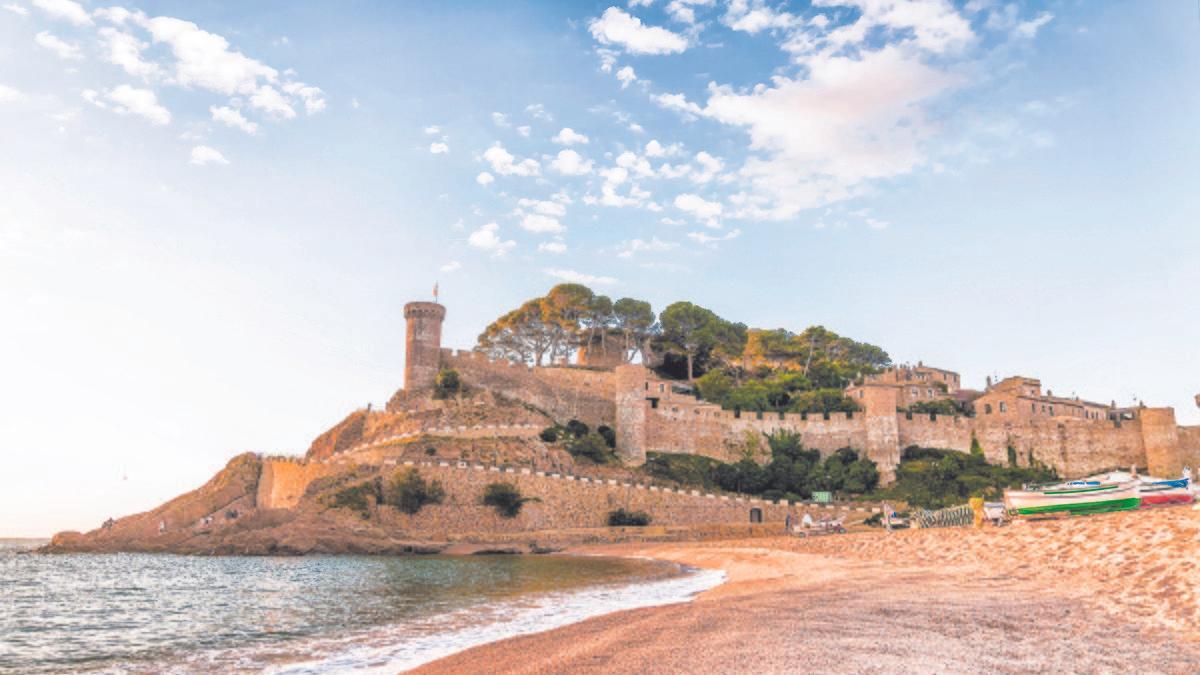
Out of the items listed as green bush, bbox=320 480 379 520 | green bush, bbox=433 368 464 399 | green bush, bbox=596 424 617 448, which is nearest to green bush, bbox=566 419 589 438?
green bush, bbox=596 424 617 448

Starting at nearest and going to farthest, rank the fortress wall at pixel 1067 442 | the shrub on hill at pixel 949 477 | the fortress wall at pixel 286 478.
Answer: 1. the fortress wall at pixel 286 478
2. the shrub on hill at pixel 949 477
3. the fortress wall at pixel 1067 442

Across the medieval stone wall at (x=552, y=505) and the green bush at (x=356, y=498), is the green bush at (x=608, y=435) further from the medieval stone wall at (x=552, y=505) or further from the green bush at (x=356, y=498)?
the green bush at (x=356, y=498)

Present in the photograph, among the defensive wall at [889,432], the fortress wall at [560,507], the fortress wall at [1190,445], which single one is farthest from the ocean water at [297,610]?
the fortress wall at [1190,445]

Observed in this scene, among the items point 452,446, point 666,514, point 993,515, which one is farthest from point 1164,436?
point 452,446

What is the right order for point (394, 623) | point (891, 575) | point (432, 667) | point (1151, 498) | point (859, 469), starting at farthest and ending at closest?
point (859, 469) < point (1151, 498) < point (891, 575) < point (394, 623) < point (432, 667)

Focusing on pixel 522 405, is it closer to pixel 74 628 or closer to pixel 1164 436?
pixel 74 628

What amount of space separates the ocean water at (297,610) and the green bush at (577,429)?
975 inches

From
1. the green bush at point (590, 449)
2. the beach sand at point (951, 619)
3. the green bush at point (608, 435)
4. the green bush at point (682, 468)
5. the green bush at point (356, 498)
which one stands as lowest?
the beach sand at point (951, 619)

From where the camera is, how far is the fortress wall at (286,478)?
4244 centimetres

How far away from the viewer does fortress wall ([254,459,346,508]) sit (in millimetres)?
42438

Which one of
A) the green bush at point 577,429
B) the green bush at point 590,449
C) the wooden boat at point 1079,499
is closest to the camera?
the wooden boat at point 1079,499

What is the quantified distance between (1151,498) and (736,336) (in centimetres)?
4703

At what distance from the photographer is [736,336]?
214 feet

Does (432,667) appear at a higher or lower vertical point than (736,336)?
lower
